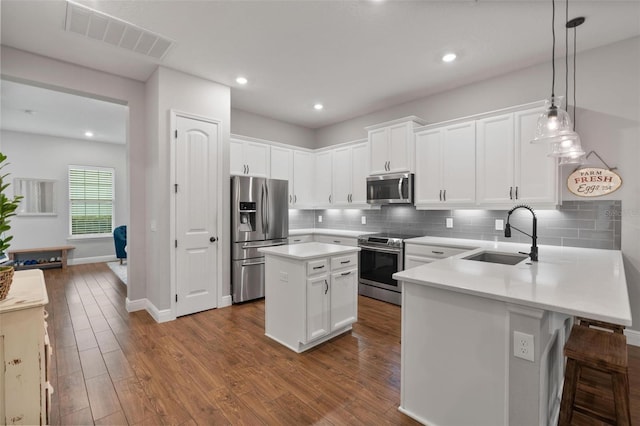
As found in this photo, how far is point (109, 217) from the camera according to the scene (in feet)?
24.1

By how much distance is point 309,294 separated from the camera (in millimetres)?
2648

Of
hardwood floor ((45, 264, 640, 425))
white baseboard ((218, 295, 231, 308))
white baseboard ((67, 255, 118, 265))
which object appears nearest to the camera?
hardwood floor ((45, 264, 640, 425))

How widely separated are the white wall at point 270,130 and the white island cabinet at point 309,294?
2866mm

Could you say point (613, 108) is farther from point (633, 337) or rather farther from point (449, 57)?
point (633, 337)

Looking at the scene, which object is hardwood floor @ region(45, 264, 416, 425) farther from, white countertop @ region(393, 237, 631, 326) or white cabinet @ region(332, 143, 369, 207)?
white cabinet @ region(332, 143, 369, 207)

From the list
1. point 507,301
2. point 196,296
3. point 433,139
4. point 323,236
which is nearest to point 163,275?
point 196,296

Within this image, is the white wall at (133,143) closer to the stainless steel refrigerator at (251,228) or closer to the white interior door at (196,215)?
the white interior door at (196,215)

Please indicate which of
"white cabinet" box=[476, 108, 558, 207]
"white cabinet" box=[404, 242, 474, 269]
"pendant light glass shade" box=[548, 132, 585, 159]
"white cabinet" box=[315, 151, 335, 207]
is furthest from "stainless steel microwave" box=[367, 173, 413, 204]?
"pendant light glass shade" box=[548, 132, 585, 159]

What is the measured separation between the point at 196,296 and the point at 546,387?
351cm

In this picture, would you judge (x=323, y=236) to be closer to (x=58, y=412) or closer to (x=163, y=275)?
(x=163, y=275)

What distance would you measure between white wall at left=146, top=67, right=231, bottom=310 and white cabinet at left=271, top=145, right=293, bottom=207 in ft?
4.41

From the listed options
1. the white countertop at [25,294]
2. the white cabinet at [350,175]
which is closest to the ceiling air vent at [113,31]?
the white countertop at [25,294]

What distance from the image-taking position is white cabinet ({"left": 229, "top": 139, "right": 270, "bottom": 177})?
4496mm

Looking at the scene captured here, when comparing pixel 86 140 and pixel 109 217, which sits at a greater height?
pixel 86 140
